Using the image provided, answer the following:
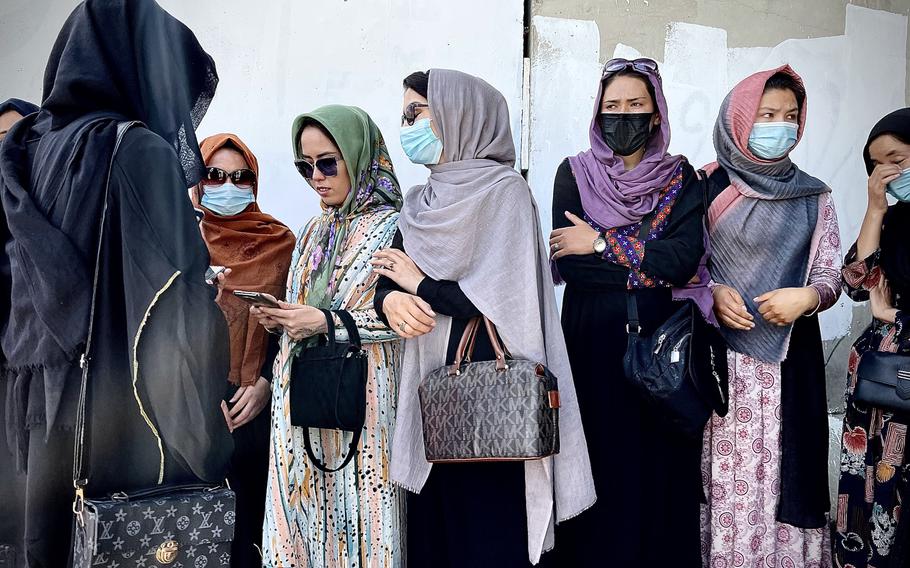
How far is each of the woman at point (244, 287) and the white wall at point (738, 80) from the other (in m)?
1.32

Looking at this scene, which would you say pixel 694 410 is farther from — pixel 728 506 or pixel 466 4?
pixel 466 4

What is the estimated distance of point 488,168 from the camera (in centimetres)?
262

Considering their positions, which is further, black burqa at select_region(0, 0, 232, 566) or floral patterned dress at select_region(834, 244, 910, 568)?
floral patterned dress at select_region(834, 244, 910, 568)

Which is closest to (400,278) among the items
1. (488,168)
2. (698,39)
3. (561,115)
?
(488,168)

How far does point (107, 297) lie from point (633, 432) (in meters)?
1.59

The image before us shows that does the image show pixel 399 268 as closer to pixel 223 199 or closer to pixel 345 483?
pixel 345 483

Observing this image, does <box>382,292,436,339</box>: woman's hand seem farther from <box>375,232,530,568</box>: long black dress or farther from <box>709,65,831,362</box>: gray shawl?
<box>709,65,831,362</box>: gray shawl

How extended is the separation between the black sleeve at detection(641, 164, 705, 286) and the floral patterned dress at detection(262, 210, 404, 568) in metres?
0.84

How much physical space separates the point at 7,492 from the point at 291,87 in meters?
2.43

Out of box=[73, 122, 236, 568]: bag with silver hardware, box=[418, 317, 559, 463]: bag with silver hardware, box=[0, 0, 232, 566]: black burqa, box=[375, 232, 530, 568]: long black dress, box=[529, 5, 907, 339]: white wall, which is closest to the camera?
box=[73, 122, 236, 568]: bag with silver hardware

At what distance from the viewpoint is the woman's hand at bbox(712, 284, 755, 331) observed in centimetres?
266

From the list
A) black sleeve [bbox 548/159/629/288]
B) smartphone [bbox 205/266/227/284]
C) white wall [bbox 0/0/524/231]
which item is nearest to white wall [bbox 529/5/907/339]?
white wall [bbox 0/0/524/231]

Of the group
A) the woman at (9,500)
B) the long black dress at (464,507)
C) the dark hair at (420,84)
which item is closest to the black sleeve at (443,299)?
the long black dress at (464,507)

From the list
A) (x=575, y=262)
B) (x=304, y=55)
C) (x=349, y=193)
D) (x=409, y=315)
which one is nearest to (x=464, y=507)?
(x=409, y=315)
